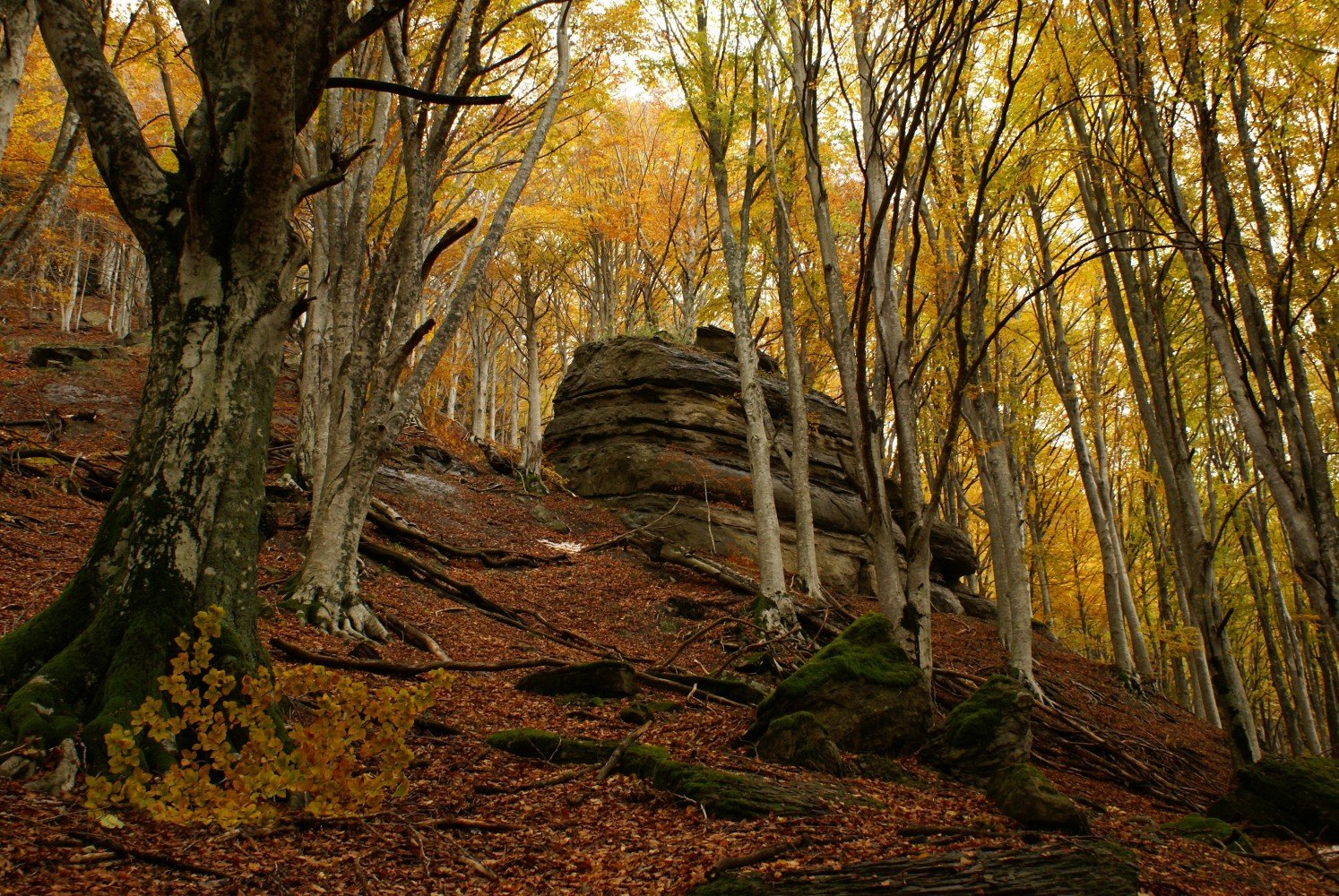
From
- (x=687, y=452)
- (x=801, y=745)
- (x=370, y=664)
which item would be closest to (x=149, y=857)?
(x=370, y=664)

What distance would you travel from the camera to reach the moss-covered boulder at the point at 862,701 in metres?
4.80

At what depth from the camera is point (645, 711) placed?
5488 millimetres

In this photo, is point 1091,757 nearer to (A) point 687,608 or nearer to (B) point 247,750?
(A) point 687,608

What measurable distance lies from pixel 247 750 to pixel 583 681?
3503 millimetres

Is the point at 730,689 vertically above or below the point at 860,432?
below

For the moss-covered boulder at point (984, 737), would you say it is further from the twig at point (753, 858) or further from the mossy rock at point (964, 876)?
the twig at point (753, 858)

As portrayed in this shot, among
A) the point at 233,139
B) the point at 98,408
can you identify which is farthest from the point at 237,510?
the point at 98,408

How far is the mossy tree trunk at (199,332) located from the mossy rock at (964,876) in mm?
2403

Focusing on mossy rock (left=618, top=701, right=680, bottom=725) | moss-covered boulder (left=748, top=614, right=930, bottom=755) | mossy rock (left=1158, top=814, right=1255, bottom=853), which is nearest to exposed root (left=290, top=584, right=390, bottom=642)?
mossy rock (left=618, top=701, right=680, bottom=725)

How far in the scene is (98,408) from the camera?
39.2 feet

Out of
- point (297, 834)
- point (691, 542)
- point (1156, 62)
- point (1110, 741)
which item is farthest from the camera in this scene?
point (691, 542)

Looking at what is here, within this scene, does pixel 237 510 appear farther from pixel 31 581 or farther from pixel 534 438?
pixel 534 438

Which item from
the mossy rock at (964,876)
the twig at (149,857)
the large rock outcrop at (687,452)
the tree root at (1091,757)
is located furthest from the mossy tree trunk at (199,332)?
the large rock outcrop at (687,452)

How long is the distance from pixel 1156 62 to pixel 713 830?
718cm
